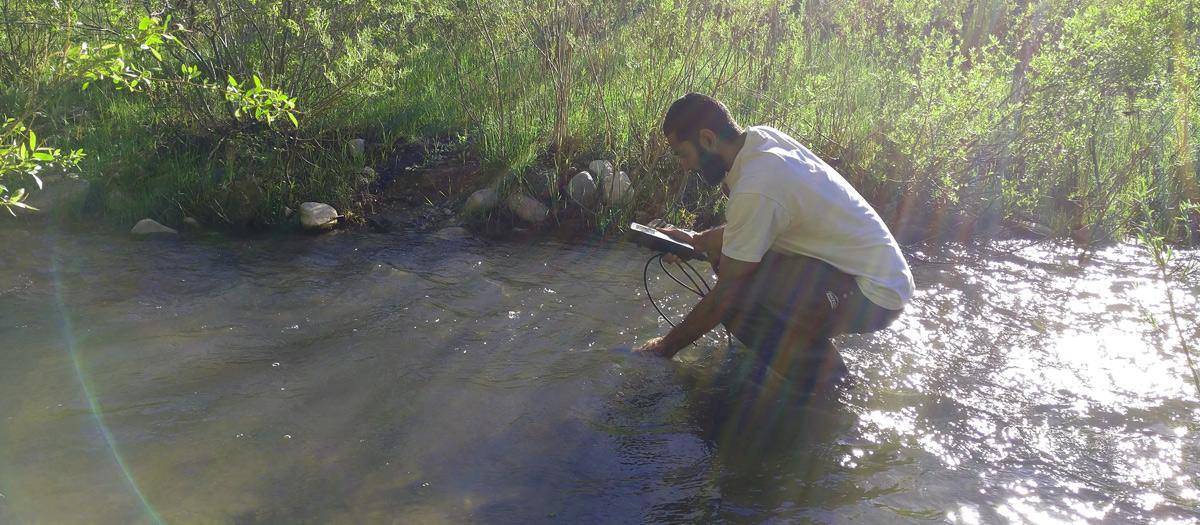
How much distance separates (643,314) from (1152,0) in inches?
158

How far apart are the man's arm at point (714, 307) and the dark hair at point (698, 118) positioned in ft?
1.86

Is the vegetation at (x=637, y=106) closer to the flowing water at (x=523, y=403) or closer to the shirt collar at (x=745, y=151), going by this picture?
the flowing water at (x=523, y=403)

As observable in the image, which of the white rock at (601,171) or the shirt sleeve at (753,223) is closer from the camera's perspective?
the shirt sleeve at (753,223)

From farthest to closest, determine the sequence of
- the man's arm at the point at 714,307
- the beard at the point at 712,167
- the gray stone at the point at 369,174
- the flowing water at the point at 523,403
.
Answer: the gray stone at the point at 369,174
the beard at the point at 712,167
the man's arm at the point at 714,307
the flowing water at the point at 523,403

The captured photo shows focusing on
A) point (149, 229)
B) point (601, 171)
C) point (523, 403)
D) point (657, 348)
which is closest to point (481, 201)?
point (601, 171)

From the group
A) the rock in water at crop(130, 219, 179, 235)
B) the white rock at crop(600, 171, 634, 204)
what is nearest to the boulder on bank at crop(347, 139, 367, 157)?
the rock in water at crop(130, 219, 179, 235)

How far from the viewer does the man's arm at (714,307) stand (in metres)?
3.70

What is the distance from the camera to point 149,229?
6.09 m

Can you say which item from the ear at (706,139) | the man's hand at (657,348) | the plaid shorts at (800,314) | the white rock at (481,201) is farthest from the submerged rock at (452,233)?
the ear at (706,139)

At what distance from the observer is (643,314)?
5121 mm

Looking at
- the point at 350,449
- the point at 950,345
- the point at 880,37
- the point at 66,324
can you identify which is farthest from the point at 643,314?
the point at 880,37

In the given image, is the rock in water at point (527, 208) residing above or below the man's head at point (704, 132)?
below

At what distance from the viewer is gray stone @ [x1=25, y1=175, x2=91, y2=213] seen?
6.29 meters

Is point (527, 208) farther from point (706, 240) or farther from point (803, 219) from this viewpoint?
point (803, 219)
